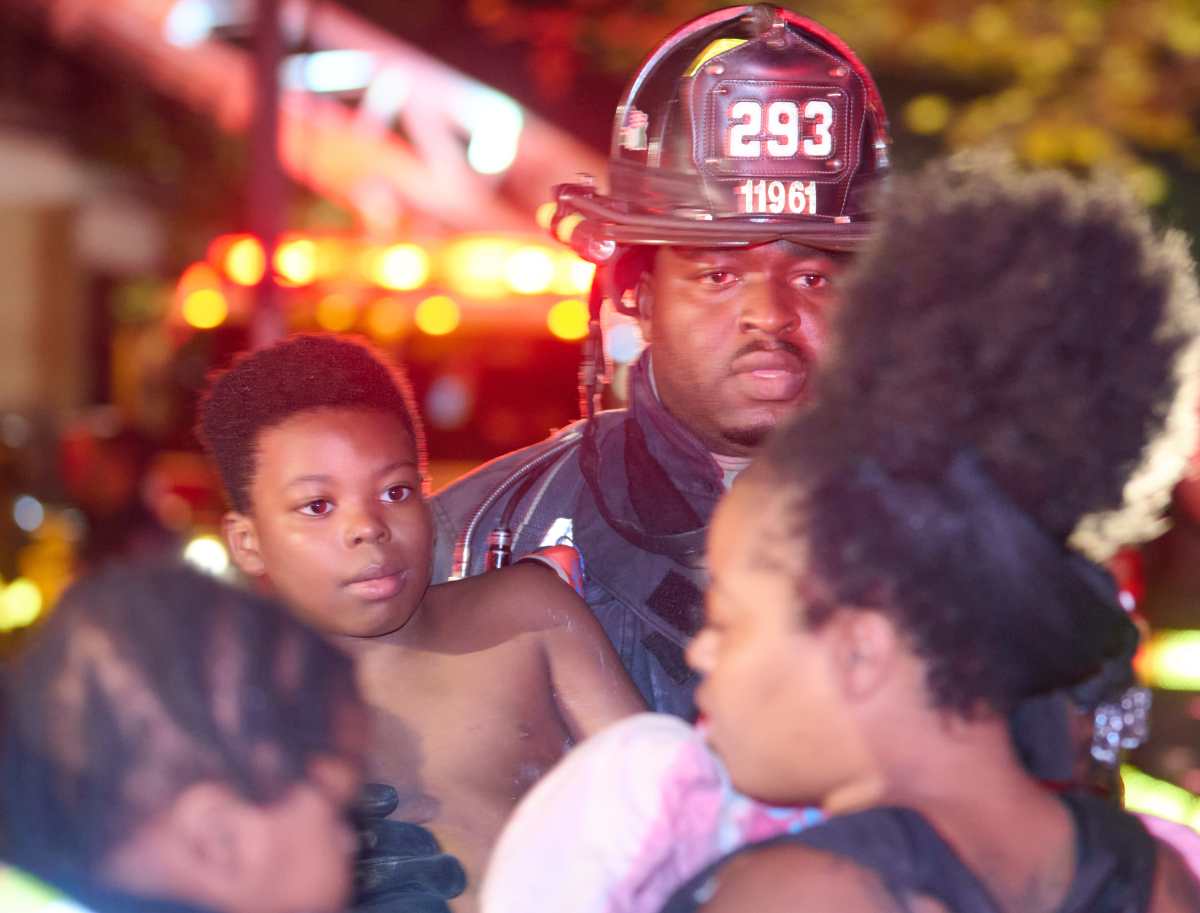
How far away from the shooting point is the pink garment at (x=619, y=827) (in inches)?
75.0

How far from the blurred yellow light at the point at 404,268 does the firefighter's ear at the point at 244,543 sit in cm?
926

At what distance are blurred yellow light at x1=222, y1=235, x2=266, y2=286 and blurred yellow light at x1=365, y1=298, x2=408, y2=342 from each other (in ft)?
4.37

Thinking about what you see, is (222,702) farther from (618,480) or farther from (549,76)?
(549,76)

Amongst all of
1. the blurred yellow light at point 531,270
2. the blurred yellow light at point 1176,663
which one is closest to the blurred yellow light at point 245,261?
the blurred yellow light at point 531,270

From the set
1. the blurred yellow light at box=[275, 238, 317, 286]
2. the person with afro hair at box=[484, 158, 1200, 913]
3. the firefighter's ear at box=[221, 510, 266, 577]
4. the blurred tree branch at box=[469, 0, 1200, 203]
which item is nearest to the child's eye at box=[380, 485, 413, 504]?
the firefighter's ear at box=[221, 510, 266, 577]

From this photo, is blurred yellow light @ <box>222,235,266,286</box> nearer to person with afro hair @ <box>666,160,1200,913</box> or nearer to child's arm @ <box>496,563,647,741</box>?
child's arm @ <box>496,563,647,741</box>

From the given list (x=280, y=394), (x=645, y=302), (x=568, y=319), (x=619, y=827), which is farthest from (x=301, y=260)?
(x=619, y=827)

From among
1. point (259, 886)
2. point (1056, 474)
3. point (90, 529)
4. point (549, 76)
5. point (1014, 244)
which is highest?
point (549, 76)

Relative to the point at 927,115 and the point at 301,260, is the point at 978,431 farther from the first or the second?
the point at 927,115

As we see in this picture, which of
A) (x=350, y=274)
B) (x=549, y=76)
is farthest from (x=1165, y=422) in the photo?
(x=549, y=76)

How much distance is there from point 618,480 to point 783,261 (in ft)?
1.85

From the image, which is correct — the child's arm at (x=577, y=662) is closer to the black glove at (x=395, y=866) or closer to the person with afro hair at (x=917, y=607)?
the black glove at (x=395, y=866)

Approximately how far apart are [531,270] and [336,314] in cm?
201

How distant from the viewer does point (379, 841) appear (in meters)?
2.67
